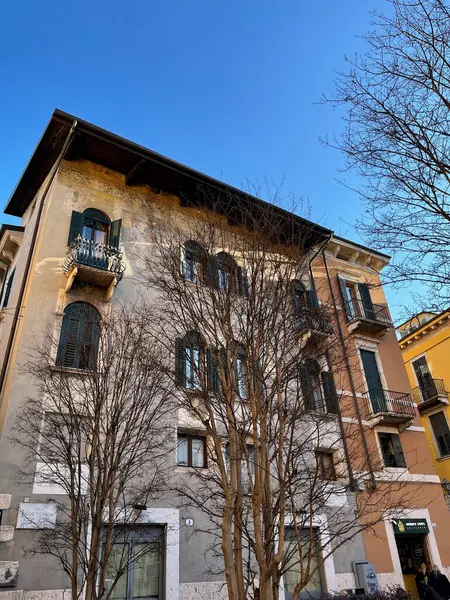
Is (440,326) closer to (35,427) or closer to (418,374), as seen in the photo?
(418,374)

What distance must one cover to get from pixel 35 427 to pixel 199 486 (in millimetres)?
4541

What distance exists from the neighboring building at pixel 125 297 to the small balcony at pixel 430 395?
5608 millimetres

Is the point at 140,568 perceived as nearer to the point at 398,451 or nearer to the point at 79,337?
the point at 79,337

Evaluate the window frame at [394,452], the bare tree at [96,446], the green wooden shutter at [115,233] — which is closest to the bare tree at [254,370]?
the bare tree at [96,446]

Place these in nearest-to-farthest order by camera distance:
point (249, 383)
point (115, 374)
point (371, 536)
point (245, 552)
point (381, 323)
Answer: point (249, 383)
point (115, 374)
point (245, 552)
point (371, 536)
point (381, 323)

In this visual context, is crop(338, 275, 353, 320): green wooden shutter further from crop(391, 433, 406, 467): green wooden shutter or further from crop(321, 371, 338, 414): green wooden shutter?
crop(321, 371, 338, 414): green wooden shutter

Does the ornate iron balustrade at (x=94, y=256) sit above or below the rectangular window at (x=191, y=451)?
above

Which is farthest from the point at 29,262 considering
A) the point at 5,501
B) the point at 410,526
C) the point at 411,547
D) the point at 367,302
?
the point at 411,547

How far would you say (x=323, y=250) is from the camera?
1980 cm

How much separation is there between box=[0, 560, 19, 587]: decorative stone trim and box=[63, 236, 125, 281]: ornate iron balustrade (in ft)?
23.4

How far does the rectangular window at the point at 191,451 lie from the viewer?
40.4 ft

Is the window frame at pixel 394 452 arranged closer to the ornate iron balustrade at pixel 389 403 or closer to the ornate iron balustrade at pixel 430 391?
the ornate iron balustrade at pixel 389 403

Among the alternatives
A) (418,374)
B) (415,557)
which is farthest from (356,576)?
(418,374)

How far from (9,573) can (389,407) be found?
13.0 meters
